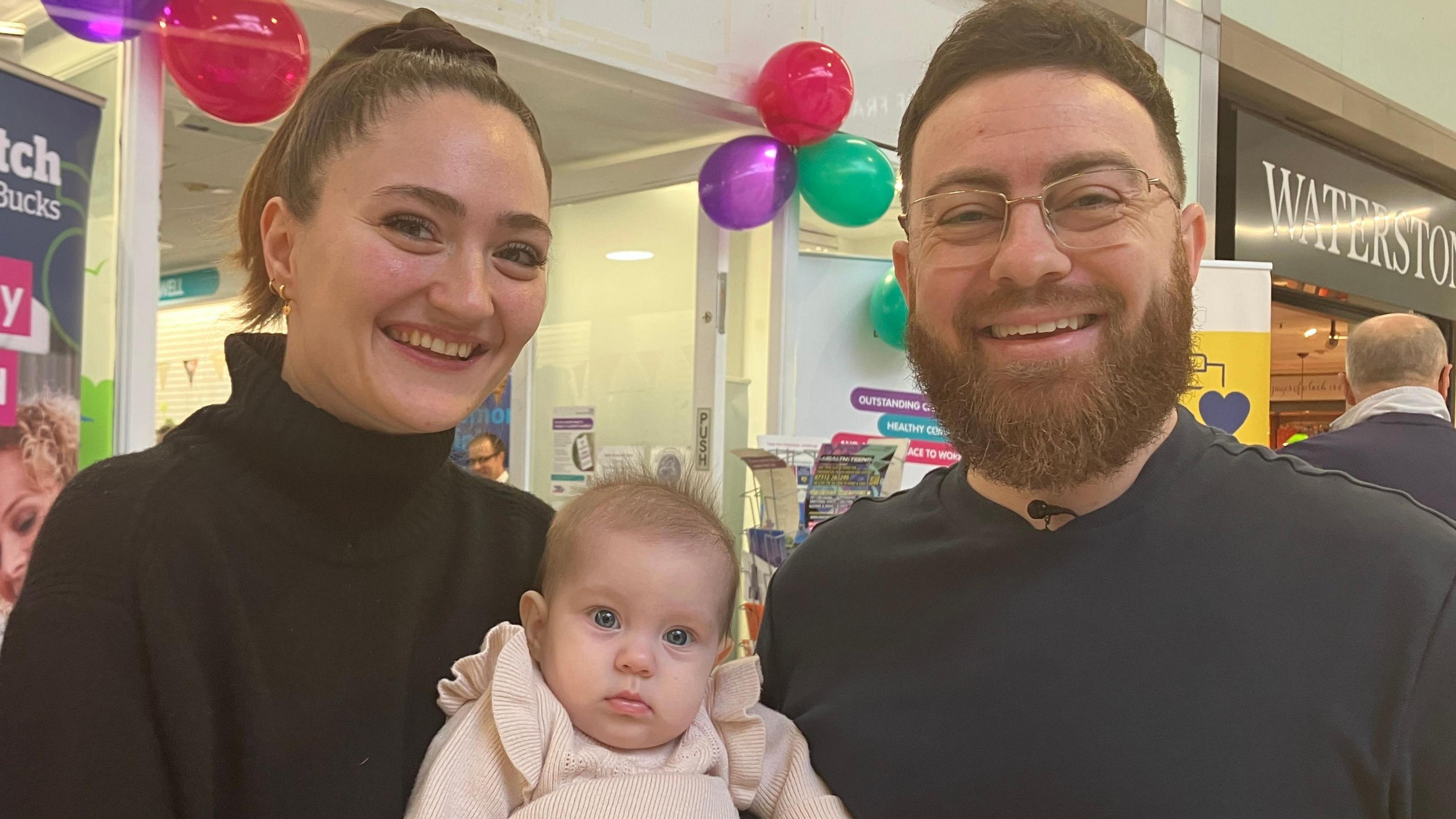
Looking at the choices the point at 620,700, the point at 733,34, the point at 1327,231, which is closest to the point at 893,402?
the point at 733,34

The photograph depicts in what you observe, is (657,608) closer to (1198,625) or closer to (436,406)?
(436,406)

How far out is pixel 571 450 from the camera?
18.2ft

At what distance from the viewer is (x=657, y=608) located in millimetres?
1588

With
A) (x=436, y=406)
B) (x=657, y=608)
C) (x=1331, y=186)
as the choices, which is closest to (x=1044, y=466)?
(x=657, y=608)

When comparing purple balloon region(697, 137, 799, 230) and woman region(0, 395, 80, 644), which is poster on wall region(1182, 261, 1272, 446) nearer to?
purple balloon region(697, 137, 799, 230)

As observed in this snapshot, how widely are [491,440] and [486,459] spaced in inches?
4.8

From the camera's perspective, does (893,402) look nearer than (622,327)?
Yes

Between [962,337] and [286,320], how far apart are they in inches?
36.8

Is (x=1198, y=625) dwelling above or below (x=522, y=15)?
below

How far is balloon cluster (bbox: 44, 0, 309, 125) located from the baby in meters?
1.83

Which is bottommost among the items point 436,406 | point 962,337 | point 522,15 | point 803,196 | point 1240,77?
point 436,406

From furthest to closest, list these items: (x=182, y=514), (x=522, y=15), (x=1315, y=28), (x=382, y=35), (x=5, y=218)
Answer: (x=1315, y=28) < (x=522, y=15) < (x=5, y=218) < (x=382, y=35) < (x=182, y=514)

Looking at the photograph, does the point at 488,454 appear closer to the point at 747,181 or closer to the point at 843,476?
the point at 747,181

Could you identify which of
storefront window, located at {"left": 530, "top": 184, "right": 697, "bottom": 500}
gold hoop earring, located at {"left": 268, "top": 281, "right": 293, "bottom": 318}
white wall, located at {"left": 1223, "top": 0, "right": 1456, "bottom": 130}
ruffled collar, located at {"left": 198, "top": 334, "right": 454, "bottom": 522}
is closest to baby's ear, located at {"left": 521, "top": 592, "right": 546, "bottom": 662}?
ruffled collar, located at {"left": 198, "top": 334, "right": 454, "bottom": 522}
